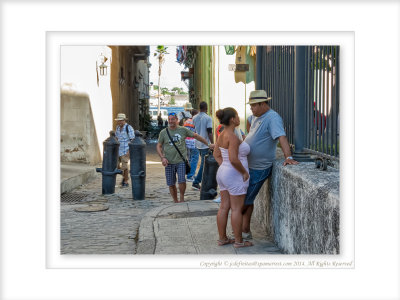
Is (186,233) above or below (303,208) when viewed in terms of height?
below

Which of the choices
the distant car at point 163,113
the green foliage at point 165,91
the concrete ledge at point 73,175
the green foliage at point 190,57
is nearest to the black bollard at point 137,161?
the concrete ledge at point 73,175

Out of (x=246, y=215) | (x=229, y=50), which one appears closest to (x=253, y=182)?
(x=246, y=215)

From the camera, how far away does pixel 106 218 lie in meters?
8.02

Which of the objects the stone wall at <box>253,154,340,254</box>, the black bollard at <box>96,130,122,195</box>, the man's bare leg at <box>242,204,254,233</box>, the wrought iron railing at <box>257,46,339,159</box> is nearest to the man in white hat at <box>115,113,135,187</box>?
the black bollard at <box>96,130,122,195</box>

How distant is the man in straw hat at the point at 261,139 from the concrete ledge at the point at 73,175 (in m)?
5.93

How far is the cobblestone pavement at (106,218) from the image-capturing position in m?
6.34

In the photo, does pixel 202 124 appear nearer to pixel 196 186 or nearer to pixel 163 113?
pixel 196 186

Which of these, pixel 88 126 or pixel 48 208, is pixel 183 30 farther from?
pixel 88 126

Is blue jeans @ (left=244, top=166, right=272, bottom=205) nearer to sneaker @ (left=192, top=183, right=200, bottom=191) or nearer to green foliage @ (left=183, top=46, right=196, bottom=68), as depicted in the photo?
sneaker @ (left=192, top=183, right=200, bottom=191)

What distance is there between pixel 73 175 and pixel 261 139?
711 cm

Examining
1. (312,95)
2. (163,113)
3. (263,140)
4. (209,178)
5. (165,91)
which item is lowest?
(209,178)

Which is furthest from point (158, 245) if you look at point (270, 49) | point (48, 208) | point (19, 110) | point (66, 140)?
point (66, 140)

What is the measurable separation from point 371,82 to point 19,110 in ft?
8.91

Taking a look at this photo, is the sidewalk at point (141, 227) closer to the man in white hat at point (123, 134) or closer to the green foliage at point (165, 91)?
the man in white hat at point (123, 134)
